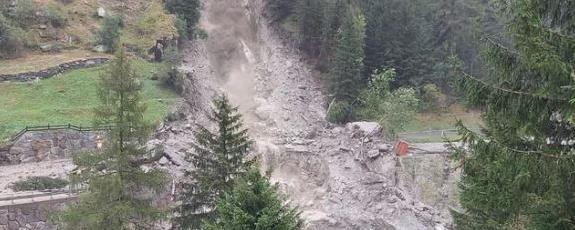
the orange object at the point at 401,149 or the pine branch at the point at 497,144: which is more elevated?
the pine branch at the point at 497,144

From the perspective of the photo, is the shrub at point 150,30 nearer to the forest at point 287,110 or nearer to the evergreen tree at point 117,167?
the forest at point 287,110

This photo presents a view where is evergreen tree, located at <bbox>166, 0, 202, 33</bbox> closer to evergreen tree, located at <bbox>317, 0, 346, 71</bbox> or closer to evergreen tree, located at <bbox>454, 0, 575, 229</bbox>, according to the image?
evergreen tree, located at <bbox>317, 0, 346, 71</bbox>

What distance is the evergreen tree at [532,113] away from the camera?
10570 millimetres

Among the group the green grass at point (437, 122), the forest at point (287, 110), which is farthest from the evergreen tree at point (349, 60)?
the green grass at point (437, 122)

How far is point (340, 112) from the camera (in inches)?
2111

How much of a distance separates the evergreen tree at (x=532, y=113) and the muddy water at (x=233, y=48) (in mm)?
41070

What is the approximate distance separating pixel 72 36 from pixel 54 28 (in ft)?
5.90

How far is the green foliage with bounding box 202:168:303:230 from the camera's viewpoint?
14.8 meters

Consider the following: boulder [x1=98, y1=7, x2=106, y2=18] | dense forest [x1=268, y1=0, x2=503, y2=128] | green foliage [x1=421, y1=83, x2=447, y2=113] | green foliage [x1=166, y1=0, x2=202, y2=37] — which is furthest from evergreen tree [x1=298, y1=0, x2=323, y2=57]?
boulder [x1=98, y1=7, x2=106, y2=18]

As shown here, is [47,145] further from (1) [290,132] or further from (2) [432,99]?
(2) [432,99]

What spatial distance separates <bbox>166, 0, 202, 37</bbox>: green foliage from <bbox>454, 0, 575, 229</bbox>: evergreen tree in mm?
47685

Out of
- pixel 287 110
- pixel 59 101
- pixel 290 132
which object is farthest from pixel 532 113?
pixel 287 110

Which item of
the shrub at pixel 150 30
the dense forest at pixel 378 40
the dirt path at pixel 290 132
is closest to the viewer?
the dirt path at pixel 290 132

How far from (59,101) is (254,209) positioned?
1219 inches
